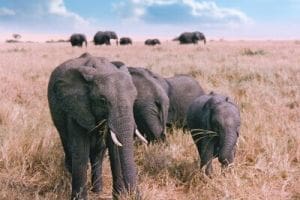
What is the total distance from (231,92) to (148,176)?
557cm

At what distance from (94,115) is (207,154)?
1691 mm

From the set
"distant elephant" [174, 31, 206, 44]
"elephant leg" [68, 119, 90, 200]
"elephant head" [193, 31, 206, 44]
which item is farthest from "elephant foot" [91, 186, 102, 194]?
"elephant head" [193, 31, 206, 44]

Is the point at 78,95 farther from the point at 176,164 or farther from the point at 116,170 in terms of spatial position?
the point at 176,164

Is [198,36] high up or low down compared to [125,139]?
down

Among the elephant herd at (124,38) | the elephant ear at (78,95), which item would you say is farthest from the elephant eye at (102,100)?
the elephant herd at (124,38)

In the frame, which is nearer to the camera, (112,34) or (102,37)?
(102,37)

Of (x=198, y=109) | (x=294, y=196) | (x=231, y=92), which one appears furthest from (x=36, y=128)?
(x=231, y=92)

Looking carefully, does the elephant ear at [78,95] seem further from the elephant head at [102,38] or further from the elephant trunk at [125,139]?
the elephant head at [102,38]

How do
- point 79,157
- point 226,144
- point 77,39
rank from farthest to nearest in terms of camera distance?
1. point 77,39
2. point 226,144
3. point 79,157

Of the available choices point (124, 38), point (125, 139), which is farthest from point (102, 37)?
point (125, 139)

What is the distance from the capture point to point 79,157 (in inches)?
184

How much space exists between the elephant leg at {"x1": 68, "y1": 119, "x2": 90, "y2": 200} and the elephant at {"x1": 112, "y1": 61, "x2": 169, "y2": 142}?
215cm

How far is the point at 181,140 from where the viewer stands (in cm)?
679

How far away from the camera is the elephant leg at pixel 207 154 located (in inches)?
218
